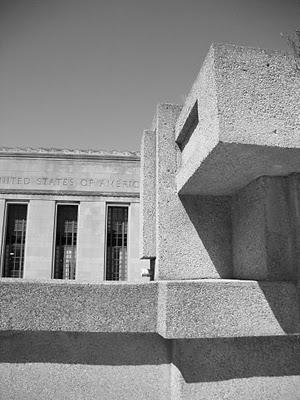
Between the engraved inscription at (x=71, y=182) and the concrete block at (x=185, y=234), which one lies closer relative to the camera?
the concrete block at (x=185, y=234)

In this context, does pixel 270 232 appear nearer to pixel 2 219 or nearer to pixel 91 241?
pixel 91 241

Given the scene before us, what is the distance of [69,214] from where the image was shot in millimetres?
20453

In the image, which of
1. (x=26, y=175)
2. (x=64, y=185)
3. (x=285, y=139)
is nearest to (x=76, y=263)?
(x=64, y=185)

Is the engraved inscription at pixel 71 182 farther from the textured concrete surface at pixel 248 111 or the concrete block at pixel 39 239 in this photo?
the textured concrete surface at pixel 248 111

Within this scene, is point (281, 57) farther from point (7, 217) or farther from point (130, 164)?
point (7, 217)

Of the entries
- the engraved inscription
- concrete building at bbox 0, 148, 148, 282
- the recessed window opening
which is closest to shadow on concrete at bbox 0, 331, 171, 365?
the recessed window opening

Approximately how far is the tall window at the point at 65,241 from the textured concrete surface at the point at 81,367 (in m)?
17.0

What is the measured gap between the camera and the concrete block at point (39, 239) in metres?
18.9

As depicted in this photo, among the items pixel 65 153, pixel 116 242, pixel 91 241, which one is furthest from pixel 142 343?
pixel 65 153

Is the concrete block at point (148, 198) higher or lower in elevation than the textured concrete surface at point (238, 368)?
higher

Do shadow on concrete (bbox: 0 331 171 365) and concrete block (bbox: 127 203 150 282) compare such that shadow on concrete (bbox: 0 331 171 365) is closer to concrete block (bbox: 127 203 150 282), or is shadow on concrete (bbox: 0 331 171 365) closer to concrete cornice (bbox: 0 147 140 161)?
concrete block (bbox: 127 203 150 282)

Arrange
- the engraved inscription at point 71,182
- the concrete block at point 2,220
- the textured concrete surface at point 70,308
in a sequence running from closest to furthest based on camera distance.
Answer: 1. the textured concrete surface at point 70,308
2. the concrete block at point 2,220
3. the engraved inscription at point 71,182

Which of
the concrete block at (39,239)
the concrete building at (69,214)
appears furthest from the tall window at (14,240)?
the concrete block at (39,239)

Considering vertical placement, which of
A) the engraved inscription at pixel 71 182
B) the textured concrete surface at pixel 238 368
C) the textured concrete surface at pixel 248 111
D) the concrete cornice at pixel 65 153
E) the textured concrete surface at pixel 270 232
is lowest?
the textured concrete surface at pixel 238 368
